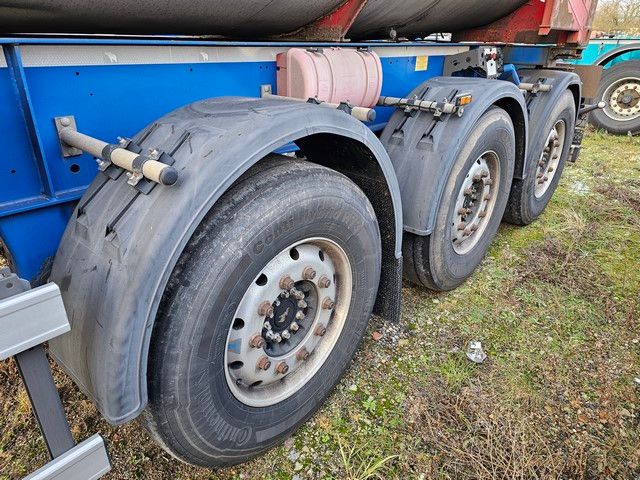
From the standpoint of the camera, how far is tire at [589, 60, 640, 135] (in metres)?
7.50

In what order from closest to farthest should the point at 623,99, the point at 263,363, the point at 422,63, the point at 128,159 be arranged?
the point at 128,159, the point at 263,363, the point at 422,63, the point at 623,99

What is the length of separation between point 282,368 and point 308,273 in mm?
408

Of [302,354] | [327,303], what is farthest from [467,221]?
[302,354]

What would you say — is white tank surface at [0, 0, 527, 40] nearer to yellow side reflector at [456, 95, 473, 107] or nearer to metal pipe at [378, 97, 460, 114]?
metal pipe at [378, 97, 460, 114]

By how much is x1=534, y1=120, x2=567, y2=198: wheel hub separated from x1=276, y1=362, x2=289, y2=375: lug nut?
3.04 metres

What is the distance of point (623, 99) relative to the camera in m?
7.73

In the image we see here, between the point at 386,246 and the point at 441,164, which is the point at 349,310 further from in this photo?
the point at 441,164

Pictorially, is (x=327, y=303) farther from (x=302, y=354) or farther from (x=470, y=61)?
(x=470, y=61)

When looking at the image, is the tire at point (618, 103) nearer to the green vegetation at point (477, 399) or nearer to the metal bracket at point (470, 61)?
the green vegetation at point (477, 399)

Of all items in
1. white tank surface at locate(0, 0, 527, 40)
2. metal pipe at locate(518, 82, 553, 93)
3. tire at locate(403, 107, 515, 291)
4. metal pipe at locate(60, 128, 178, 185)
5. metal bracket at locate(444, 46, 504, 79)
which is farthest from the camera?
metal pipe at locate(518, 82, 553, 93)

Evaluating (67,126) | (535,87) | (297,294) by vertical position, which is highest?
(67,126)

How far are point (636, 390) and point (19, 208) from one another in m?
2.79

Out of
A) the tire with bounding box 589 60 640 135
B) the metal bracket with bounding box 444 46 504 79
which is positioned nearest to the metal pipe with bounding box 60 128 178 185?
the metal bracket with bounding box 444 46 504 79

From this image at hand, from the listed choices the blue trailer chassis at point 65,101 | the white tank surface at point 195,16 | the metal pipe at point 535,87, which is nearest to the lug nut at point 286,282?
the blue trailer chassis at point 65,101
